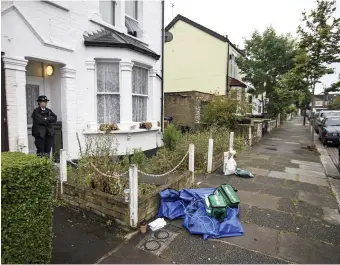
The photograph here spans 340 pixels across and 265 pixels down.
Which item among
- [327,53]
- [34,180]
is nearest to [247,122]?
[327,53]

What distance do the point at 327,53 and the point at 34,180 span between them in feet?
44.1

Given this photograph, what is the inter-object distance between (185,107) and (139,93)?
5538mm

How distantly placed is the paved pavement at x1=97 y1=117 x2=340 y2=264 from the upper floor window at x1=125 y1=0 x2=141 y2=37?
19.4 feet

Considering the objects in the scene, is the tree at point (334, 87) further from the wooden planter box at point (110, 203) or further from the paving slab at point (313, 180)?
the wooden planter box at point (110, 203)

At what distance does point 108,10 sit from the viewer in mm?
7930

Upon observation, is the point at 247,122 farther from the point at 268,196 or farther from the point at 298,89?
the point at 268,196

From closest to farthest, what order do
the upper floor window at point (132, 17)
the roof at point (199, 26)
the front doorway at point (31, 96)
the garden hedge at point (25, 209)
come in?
the garden hedge at point (25, 209) < the front doorway at point (31, 96) < the upper floor window at point (132, 17) < the roof at point (199, 26)


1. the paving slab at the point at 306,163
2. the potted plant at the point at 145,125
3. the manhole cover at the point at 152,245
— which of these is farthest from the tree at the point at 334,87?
the manhole cover at the point at 152,245

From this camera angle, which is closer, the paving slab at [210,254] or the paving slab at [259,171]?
the paving slab at [210,254]

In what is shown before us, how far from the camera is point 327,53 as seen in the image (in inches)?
456

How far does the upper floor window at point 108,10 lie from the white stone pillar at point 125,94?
1814 mm

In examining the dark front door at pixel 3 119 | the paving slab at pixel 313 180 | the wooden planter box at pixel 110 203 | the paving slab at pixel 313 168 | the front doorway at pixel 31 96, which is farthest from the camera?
the paving slab at pixel 313 168

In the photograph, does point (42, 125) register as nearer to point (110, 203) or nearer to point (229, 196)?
point (110, 203)

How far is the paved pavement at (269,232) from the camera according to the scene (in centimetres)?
310
